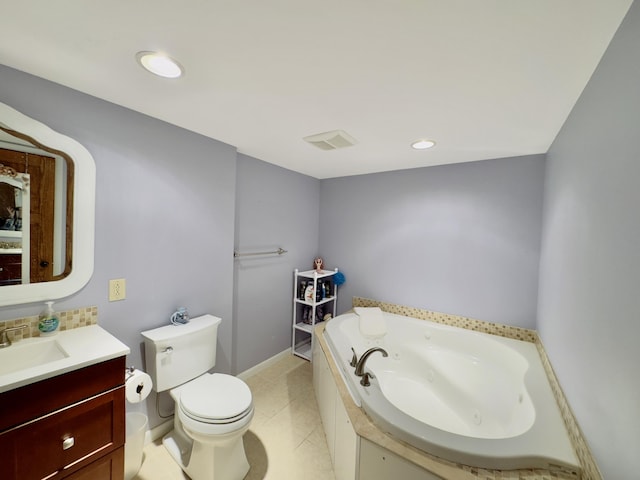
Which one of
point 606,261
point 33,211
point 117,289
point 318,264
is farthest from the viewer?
point 318,264

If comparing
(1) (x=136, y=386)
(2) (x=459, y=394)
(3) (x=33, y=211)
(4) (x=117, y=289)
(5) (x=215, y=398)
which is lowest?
(2) (x=459, y=394)

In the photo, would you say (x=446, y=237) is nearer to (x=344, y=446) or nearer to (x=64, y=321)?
(x=344, y=446)

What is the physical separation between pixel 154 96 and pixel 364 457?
6.96ft

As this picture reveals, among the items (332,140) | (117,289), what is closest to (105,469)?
(117,289)

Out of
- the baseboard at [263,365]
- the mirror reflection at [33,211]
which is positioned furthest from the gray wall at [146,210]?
the baseboard at [263,365]

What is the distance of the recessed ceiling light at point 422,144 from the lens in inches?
76.0

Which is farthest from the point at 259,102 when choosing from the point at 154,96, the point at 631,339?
the point at 631,339

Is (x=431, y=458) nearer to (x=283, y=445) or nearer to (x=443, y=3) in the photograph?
(x=283, y=445)

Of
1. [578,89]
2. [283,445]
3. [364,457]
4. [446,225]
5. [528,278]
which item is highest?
[578,89]

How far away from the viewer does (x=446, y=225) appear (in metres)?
2.49

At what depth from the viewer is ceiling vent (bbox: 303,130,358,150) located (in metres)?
1.82

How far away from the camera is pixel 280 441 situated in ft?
5.92

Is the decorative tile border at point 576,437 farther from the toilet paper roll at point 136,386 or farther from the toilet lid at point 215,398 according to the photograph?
the toilet paper roll at point 136,386

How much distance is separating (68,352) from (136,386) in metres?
0.42
